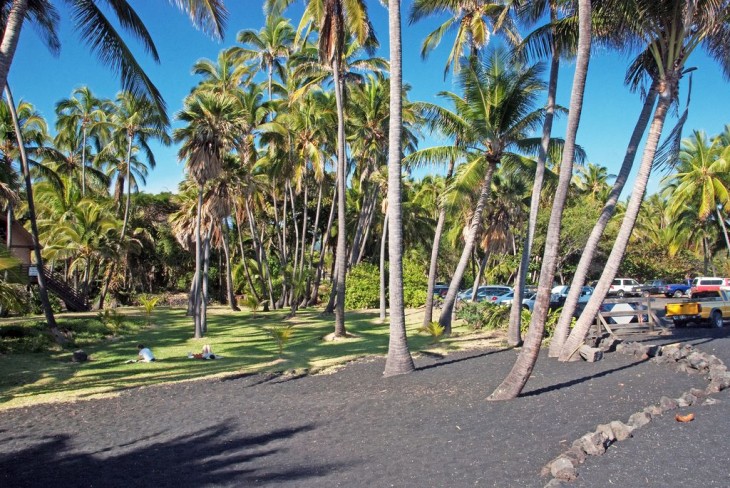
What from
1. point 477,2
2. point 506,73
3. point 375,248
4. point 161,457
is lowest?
point 161,457

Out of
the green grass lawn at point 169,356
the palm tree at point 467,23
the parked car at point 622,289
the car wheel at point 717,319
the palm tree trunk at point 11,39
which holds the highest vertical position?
the palm tree at point 467,23

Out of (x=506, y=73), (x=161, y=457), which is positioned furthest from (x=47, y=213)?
(x=161, y=457)

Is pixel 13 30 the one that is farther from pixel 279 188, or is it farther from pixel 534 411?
pixel 279 188

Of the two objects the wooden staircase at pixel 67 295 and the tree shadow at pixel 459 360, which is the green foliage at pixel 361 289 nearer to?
the wooden staircase at pixel 67 295

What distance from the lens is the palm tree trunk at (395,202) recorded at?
11406 millimetres

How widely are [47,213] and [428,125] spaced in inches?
1060

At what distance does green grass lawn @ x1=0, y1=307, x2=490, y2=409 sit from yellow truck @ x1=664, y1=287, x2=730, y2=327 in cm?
723

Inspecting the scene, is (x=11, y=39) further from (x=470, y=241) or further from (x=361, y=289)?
(x=361, y=289)

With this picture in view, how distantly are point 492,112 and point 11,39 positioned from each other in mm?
12299

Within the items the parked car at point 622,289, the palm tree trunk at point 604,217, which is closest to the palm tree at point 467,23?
the palm tree trunk at point 604,217

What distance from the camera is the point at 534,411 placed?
810cm

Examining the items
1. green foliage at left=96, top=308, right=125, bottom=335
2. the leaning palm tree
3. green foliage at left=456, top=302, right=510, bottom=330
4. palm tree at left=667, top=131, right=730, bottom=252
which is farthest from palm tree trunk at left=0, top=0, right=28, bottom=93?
palm tree at left=667, top=131, right=730, bottom=252

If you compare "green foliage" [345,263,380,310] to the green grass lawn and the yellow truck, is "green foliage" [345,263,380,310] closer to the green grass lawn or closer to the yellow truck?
the green grass lawn

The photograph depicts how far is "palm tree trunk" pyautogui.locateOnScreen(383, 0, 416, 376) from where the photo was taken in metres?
11.4
